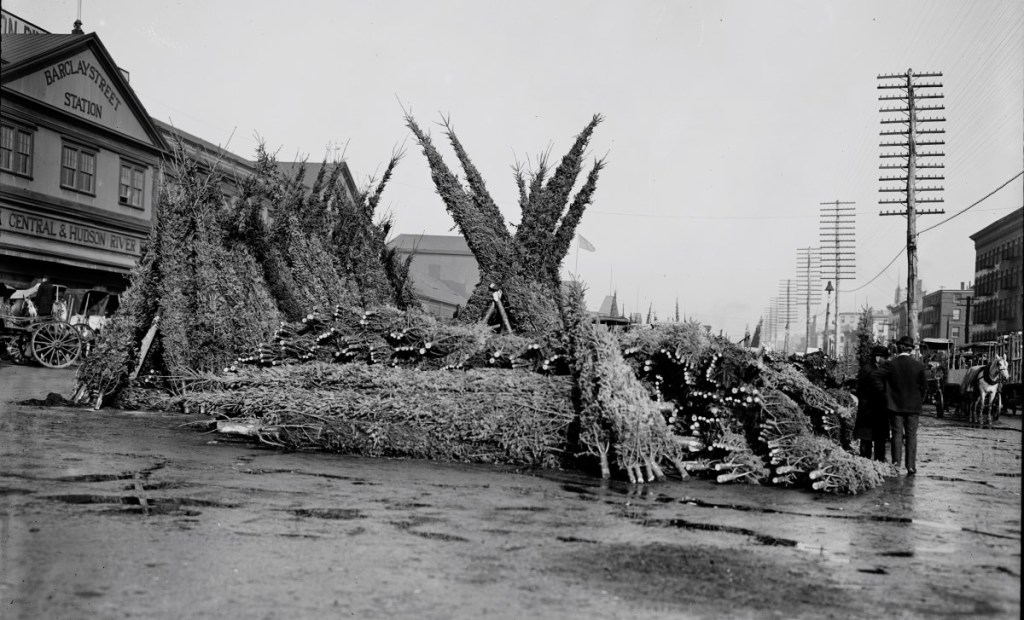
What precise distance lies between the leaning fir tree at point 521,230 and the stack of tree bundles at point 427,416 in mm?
7780

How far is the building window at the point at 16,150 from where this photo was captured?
985 inches

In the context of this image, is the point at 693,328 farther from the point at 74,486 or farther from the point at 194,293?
the point at 194,293

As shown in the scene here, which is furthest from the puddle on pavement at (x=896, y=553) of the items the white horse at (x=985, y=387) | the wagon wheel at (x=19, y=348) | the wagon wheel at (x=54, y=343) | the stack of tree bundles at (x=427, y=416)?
the wagon wheel at (x=19, y=348)

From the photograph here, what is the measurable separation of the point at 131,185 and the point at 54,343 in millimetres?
12715

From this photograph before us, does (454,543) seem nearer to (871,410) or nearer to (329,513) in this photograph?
(329,513)

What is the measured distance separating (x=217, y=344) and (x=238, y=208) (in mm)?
4451

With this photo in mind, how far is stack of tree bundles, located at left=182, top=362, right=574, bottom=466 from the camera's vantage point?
1027 centimetres

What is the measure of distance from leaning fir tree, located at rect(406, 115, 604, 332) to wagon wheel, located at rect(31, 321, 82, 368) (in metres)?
9.47

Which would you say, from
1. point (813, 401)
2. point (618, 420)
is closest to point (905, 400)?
point (813, 401)

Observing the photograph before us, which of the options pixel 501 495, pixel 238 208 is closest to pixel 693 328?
pixel 501 495

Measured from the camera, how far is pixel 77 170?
28.3 m

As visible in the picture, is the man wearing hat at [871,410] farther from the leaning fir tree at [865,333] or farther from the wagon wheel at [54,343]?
the wagon wheel at [54,343]

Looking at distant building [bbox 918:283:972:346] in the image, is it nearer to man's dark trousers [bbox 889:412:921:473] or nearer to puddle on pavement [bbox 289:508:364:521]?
man's dark trousers [bbox 889:412:921:473]

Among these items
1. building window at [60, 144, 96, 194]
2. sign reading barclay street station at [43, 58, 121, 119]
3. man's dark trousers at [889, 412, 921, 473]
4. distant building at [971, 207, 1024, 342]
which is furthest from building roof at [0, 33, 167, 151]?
distant building at [971, 207, 1024, 342]
